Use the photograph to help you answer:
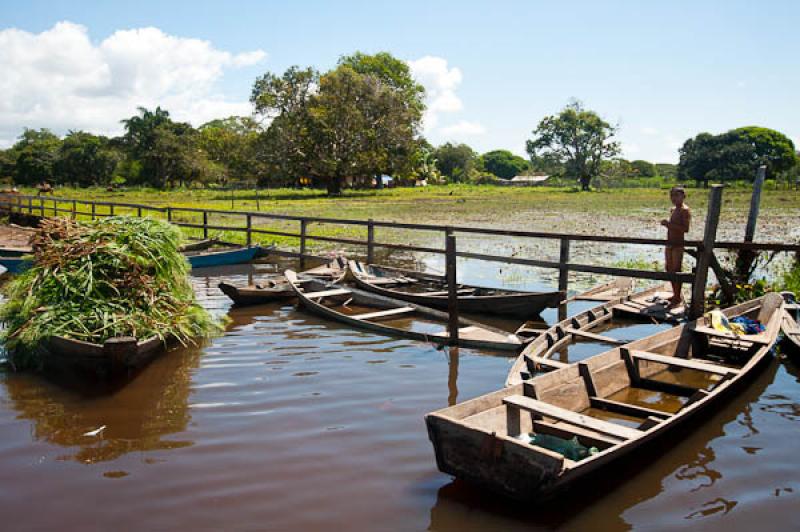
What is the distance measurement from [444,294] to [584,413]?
4.82m

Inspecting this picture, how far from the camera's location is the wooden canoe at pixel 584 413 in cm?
356

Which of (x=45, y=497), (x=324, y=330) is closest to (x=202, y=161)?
(x=324, y=330)

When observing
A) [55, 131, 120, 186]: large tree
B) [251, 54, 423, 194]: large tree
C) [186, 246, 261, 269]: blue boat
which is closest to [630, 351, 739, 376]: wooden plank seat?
[186, 246, 261, 269]: blue boat

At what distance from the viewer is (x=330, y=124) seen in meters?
42.9

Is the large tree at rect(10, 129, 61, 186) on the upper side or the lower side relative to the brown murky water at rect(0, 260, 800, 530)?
upper

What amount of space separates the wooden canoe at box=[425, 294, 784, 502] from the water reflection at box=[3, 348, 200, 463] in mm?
2338

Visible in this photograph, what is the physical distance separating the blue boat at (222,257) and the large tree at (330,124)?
29243 mm

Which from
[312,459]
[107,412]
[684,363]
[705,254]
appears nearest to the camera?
[312,459]

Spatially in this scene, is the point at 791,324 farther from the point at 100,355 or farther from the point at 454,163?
the point at 454,163

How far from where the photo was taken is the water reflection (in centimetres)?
470

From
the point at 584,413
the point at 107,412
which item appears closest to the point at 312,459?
the point at 107,412

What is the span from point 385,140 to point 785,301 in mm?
38599

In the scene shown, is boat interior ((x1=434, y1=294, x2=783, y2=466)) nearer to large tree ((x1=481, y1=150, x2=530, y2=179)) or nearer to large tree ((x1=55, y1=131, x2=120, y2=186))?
large tree ((x1=55, y1=131, x2=120, y2=186))

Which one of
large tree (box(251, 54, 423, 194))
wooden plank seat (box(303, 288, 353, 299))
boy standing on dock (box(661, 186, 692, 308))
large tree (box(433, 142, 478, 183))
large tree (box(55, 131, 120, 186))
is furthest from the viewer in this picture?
large tree (box(433, 142, 478, 183))
